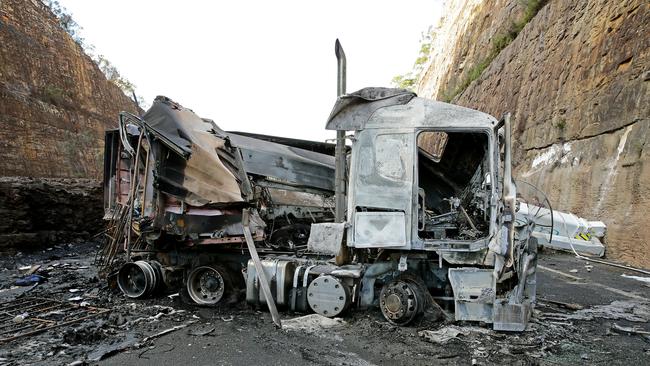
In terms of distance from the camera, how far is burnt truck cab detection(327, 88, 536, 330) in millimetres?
4672

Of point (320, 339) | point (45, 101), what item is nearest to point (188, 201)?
point (320, 339)

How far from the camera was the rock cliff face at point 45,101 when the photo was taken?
62.1 feet

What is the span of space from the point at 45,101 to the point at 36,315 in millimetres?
19963

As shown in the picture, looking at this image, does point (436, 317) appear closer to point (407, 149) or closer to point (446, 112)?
point (407, 149)

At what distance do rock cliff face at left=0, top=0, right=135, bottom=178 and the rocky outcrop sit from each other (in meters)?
4.72

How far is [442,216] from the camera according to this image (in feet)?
18.1

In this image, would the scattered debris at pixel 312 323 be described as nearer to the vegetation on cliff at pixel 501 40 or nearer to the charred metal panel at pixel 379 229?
the charred metal panel at pixel 379 229

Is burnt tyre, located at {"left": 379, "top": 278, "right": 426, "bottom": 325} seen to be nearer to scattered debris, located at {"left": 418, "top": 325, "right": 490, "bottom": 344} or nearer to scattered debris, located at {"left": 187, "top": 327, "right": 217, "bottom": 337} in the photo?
scattered debris, located at {"left": 418, "top": 325, "right": 490, "bottom": 344}

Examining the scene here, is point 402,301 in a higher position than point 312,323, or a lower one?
higher

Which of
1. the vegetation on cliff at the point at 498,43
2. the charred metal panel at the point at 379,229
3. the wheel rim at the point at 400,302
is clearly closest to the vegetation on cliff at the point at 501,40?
the vegetation on cliff at the point at 498,43

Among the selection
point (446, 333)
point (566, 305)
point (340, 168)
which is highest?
point (340, 168)

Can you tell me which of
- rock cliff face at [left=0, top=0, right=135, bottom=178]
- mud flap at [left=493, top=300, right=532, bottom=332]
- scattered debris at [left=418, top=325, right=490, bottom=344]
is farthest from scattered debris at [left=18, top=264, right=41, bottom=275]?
rock cliff face at [left=0, top=0, right=135, bottom=178]

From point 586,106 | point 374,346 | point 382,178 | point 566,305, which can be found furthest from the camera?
point 586,106

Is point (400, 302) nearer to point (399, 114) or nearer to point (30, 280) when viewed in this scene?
point (399, 114)
